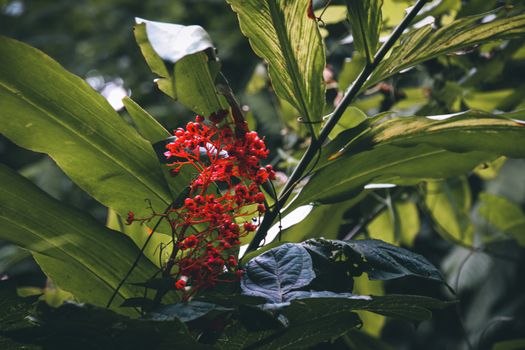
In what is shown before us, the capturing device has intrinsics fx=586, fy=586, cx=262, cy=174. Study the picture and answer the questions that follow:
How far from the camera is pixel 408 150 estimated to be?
0.80 metres

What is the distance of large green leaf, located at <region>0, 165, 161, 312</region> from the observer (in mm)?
654

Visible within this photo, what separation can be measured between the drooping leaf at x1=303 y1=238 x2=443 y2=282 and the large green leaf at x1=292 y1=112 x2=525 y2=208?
0.14 metres

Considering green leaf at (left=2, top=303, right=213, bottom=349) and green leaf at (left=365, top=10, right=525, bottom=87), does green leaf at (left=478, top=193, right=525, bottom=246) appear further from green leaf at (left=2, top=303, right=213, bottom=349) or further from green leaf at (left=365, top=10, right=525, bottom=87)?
green leaf at (left=2, top=303, right=213, bottom=349)

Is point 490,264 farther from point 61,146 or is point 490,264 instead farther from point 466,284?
point 61,146

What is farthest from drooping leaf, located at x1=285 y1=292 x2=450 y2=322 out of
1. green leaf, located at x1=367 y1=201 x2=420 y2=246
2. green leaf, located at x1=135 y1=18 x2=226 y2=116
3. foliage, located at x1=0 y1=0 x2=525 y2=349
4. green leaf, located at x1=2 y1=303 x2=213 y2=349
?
green leaf, located at x1=367 y1=201 x2=420 y2=246

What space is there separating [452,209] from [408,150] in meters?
0.67

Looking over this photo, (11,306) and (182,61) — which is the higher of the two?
(182,61)

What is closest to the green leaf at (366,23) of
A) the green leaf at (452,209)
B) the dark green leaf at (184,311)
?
the dark green leaf at (184,311)

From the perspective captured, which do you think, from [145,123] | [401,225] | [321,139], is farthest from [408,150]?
[401,225]

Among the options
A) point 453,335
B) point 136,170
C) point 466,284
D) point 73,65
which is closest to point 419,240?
point 466,284

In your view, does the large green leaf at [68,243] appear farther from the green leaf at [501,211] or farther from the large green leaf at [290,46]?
the green leaf at [501,211]

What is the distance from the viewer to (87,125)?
0.69 metres

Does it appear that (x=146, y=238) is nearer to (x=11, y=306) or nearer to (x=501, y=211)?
(x=11, y=306)

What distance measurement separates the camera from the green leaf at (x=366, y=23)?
76cm
